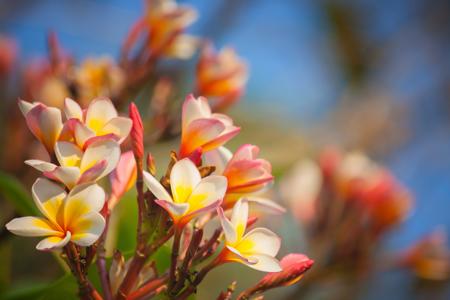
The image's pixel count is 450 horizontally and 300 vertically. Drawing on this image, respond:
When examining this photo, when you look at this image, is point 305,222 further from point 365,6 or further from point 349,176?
point 365,6

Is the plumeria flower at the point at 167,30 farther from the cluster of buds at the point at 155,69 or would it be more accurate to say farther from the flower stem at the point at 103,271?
the flower stem at the point at 103,271

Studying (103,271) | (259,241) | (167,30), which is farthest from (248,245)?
(167,30)

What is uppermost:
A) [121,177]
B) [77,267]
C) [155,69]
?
[155,69]

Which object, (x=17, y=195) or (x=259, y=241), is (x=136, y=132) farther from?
(x=17, y=195)

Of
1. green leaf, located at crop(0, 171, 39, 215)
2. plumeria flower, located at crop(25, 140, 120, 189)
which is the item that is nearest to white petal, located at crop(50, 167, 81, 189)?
plumeria flower, located at crop(25, 140, 120, 189)

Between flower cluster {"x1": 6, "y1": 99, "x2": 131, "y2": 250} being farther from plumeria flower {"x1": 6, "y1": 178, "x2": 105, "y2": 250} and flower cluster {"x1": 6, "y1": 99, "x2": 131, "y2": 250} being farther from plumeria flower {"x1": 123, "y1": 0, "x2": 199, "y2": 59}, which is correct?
plumeria flower {"x1": 123, "y1": 0, "x2": 199, "y2": 59}

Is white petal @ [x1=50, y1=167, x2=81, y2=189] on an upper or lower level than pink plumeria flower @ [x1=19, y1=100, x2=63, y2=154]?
lower
